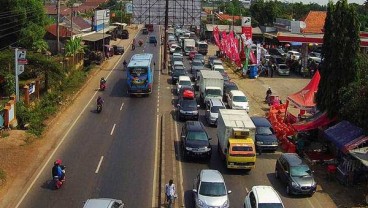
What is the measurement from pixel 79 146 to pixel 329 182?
1469 centimetres

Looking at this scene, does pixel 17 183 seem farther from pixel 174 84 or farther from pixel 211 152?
pixel 174 84

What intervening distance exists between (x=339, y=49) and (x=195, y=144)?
10857mm

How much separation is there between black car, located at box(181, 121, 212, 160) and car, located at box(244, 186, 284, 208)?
708 centimetres

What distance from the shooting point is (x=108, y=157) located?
28.9 m

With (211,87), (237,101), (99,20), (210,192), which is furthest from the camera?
(99,20)

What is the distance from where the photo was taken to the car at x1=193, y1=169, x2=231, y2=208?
21.4 metres

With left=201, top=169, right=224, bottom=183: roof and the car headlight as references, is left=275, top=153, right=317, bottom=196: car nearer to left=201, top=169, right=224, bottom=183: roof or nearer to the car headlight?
left=201, top=169, right=224, bottom=183: roof

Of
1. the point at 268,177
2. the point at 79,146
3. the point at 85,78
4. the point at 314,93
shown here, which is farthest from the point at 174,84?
the point at 268,177

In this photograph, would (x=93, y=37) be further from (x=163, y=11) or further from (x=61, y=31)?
(x=163, y=11)

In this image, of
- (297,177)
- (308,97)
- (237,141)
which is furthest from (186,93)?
(297,177)

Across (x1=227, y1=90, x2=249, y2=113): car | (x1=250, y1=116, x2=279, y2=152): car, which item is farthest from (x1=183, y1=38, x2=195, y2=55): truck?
(x1=250, y1=116, x2=279, y2=152): car

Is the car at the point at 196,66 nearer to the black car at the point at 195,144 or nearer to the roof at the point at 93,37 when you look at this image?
the roof at the point at 93,37

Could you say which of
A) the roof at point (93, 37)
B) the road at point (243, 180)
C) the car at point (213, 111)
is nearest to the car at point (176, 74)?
the car at point (213, 111)

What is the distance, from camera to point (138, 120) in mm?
37812
